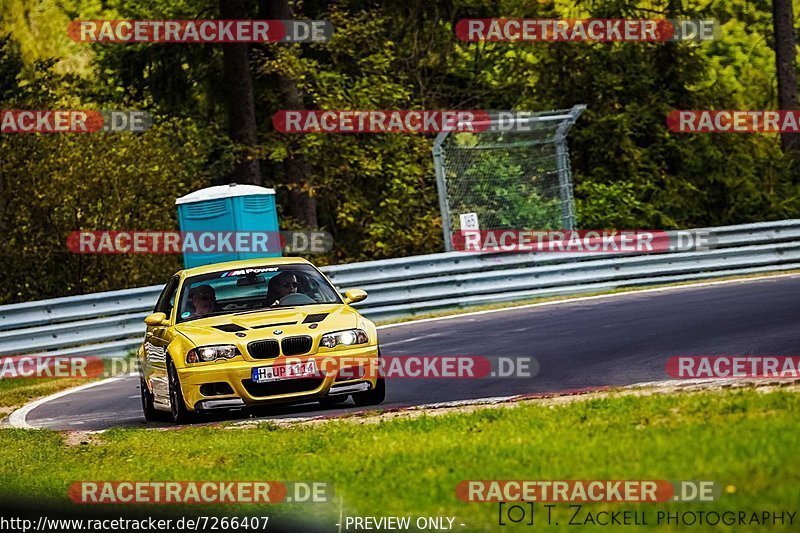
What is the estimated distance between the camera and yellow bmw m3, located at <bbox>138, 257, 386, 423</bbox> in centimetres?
1277

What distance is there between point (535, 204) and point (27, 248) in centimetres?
861

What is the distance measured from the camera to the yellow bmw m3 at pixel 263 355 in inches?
503

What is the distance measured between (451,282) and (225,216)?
3895 mm

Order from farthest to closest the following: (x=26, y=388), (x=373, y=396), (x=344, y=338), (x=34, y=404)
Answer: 1. (x=26, y=388)
2. (x=34, y=404)
3. (x=373, y=396)
4. (x=344, y=338)

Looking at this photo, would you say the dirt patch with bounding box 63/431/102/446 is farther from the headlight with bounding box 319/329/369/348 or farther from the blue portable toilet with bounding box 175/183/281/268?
the blue portable toilet with bounding box 175/183/281/268

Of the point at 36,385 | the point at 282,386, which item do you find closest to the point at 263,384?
the point at 282,386

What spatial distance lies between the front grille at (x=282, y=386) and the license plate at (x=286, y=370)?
66 mm

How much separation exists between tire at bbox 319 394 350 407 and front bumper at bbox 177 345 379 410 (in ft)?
0.76

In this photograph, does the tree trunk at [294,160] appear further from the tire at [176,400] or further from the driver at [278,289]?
the tire at [176,400]

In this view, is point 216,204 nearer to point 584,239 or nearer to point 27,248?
point 27,248

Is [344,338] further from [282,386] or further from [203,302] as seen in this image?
[203,302]

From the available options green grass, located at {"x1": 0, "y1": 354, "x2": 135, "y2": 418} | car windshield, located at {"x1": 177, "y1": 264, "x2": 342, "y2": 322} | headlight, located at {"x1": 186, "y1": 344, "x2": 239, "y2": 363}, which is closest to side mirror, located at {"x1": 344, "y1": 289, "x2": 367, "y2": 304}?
car windshield, located at {"x1": 177, "y1": 264, "x2": 342, "y2": 322}

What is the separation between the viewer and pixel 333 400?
552 inches

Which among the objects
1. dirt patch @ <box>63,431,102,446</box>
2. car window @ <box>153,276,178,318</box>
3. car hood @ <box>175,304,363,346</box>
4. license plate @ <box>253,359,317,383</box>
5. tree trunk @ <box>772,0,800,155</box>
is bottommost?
dirt patch @ <box>63,431,102,446</box>
